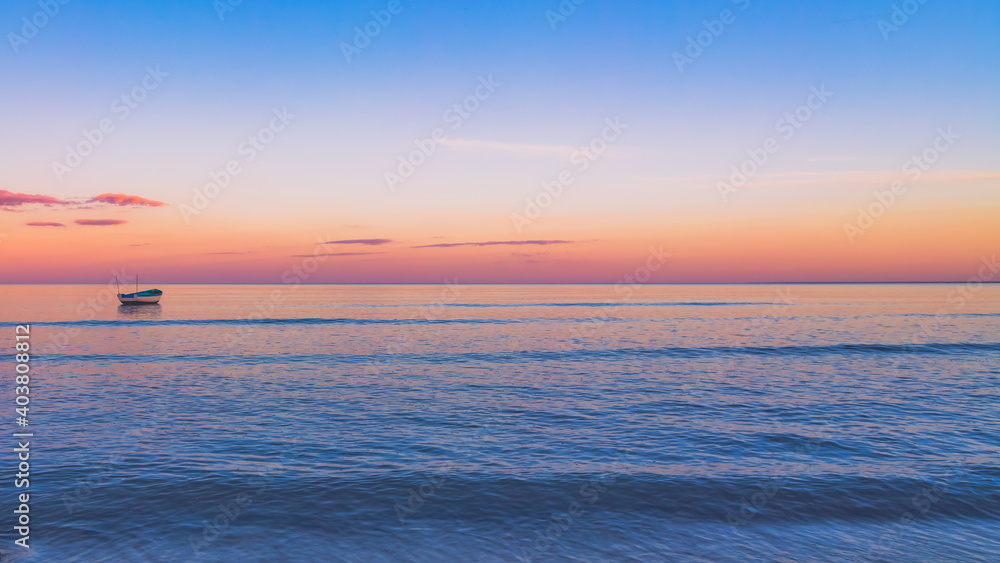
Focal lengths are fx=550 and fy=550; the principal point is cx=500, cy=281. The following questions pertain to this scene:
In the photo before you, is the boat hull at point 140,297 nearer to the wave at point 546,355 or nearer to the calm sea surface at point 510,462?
the wave at point 546,355

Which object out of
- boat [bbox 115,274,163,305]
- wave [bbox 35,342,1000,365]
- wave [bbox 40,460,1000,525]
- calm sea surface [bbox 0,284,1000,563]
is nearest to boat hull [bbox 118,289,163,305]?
boat [bbox 115,274,163,305]

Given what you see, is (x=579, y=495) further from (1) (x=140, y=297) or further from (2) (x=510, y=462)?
(1) (x=140, y=297)

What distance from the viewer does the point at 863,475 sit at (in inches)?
578

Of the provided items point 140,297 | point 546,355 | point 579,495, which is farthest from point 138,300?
point 579,495

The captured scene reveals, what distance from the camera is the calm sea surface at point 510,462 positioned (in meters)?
11.0

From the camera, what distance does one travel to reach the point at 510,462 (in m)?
15.7

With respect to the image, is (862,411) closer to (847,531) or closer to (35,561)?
(847,531)

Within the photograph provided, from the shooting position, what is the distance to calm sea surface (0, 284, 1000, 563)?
10992 millimetres

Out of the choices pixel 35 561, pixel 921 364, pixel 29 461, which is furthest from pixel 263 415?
pixel 921 364

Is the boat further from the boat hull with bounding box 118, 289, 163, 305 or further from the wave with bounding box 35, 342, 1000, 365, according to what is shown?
the wave with bounding box 35, 342, 1000, 365

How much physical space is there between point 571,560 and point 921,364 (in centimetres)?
3695

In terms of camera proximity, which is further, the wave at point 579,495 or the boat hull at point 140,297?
the boat hull at point 140,297

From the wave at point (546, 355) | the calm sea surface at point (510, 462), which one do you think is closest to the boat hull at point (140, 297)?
the wave at point (546, 355)

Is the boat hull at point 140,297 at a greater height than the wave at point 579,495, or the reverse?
the boat hull at point 140,297
